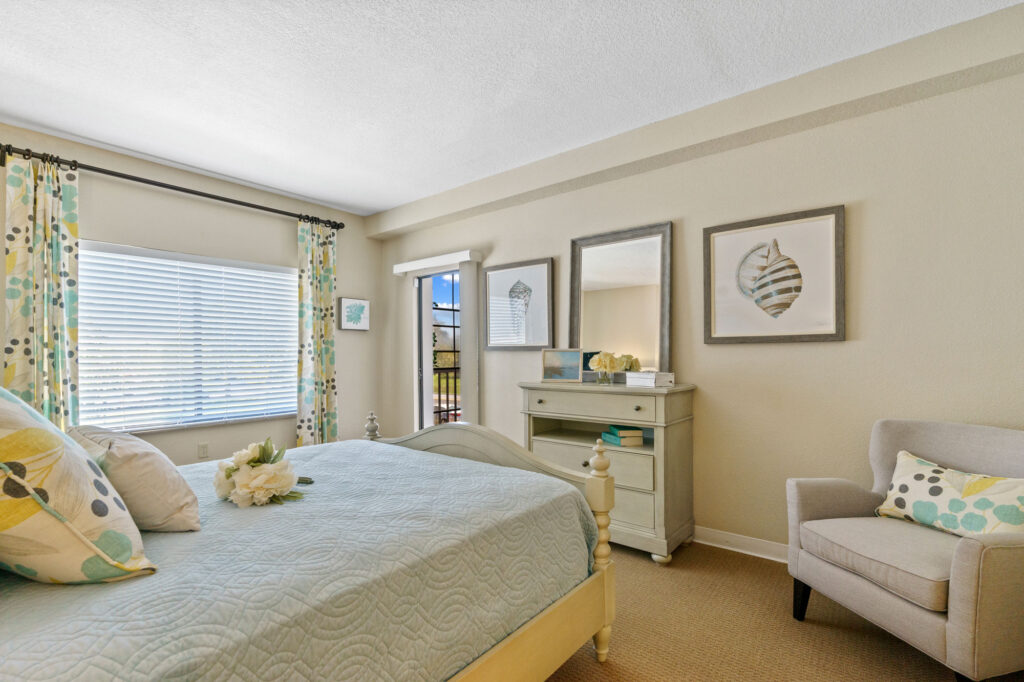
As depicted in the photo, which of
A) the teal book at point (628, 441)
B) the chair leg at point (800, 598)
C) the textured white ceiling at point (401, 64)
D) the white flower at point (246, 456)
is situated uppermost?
the textured white ceiling at point (401, 64)

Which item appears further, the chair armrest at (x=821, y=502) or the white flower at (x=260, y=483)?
the chair armrest at (x=821, y=502)

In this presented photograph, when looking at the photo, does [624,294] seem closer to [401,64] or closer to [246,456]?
[401,64]

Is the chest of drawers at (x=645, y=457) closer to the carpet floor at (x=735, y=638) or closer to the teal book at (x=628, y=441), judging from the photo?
the teal book at (x=628, y=441)

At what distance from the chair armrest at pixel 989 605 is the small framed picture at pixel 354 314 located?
14.2 feet

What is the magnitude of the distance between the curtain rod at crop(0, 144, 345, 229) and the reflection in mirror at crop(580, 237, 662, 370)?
249cm

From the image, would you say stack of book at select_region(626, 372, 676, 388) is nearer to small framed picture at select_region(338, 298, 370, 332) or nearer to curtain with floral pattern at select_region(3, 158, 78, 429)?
small framed picture at select_region(338, 298, 370, 332)

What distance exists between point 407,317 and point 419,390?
0.73m

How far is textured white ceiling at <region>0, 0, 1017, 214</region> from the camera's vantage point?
6.32 feet

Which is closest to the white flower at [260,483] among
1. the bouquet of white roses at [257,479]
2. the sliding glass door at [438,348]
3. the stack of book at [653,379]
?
the bouquet of white roses at [257,479]

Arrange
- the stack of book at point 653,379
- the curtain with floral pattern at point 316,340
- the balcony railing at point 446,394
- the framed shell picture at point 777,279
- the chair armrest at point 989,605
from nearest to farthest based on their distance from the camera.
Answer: the chair armrest at point 989,605 → the framed shell picture at point 777,279 → the stack of book at point 653,379 → the curtain with floral pattern at point 316,340 → the balcony railing at point 446,394

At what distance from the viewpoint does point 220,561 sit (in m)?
1.10

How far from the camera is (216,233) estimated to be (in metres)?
3.72

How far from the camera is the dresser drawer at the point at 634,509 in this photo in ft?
8.64

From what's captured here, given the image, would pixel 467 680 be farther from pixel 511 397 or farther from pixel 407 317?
pixel 407 317
